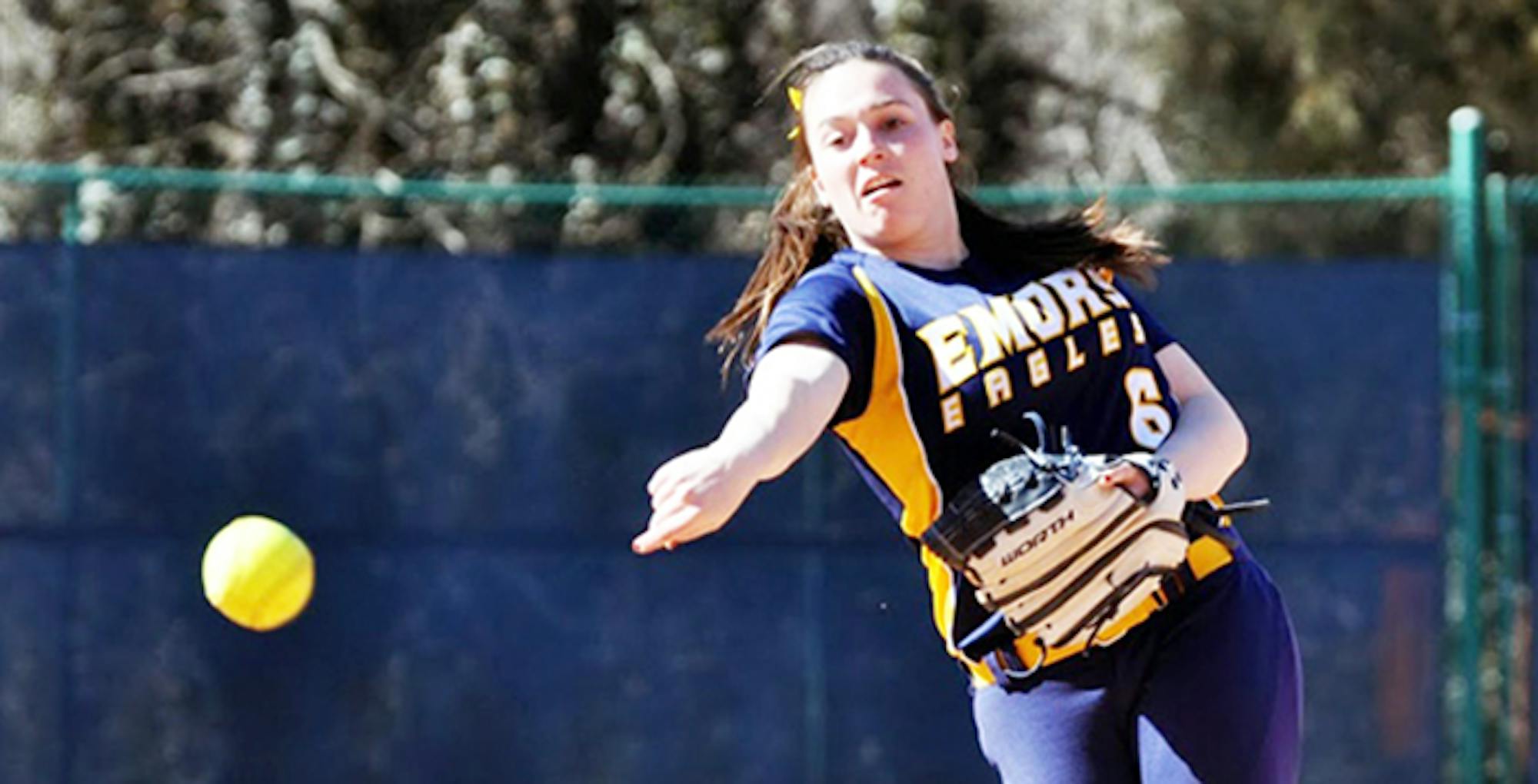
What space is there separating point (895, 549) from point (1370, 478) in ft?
4.58

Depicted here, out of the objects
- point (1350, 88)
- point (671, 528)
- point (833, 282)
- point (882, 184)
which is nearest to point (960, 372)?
point (833, 282)

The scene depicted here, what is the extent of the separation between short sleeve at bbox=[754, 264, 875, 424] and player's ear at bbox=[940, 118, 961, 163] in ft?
1.13

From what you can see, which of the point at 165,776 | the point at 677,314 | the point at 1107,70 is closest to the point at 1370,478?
the point at 677,314

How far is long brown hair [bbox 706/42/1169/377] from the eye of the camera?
4.05 meters

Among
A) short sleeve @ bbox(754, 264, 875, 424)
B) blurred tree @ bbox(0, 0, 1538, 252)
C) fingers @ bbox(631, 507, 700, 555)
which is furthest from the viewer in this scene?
blurred tree @ bbox(0, 0, 1538, 252)

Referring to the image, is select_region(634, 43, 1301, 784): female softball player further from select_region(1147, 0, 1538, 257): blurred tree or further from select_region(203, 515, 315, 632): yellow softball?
select_region(1147, 0, 1538, 257): blurred tree

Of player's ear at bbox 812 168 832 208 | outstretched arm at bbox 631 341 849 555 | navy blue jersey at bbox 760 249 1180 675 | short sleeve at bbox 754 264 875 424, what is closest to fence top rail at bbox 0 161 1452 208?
player's ear at bbox 812 168 832 208

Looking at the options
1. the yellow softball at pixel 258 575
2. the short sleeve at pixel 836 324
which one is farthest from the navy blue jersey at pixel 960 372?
the yellow softball at pixel 258 575

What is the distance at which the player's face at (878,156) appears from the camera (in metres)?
3.96

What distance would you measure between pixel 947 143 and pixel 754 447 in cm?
98

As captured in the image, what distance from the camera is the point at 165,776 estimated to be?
718cm

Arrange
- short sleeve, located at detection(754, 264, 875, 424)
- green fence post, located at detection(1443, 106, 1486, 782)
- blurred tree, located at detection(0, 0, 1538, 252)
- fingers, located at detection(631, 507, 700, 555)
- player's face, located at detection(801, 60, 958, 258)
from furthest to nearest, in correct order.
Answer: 1. blurred tree, located at detection(0, 0, 1538, 252)
2. green fence post, located at detection(1443, 106, 1486, 782)
3. player's face, located at detection(801, 60, 958, 258)
4. short sleeve, located at detection(754, 264, 875, 424)
5. fingers, located at detection(631, 507, 700, 555)

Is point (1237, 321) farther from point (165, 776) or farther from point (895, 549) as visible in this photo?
point (165, 776)

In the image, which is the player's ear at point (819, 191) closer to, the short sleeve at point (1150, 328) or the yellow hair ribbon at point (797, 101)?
the yellow hair ribbon at point (797, 101)
